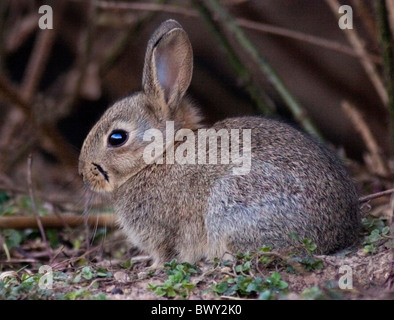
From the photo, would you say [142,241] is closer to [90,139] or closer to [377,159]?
[90,139]

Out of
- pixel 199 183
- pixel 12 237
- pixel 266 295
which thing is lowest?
pixel 266 295

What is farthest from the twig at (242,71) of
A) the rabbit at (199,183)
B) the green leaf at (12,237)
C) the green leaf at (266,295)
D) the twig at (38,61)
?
the green leaf at (266,295)

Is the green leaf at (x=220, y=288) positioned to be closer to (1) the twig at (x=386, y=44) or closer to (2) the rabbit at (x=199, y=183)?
(2) the rabbit at (x=199, y=183)

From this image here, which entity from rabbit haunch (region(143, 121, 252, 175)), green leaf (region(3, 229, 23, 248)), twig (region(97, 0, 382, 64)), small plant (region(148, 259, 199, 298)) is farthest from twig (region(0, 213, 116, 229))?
twig (region(97, 0, 382, 64))

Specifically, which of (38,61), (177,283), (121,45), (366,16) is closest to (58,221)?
(177,283)

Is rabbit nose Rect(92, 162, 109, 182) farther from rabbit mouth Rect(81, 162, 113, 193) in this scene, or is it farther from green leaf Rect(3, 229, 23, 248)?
green leaf Rect(3, 229, 23, 248)

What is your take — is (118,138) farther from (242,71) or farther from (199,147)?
(242,71)

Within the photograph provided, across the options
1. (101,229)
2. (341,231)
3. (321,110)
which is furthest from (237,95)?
(341,231)
